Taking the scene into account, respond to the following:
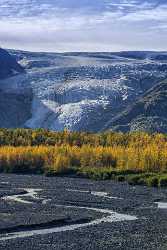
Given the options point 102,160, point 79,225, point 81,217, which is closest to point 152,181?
point 102,160

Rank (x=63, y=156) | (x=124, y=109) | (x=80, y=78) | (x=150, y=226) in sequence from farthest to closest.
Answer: (x=80, y=78)
(x=124, y=109)
(x=63, y=156)
(x=150, y=226)

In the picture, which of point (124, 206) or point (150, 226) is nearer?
point (150, 226)

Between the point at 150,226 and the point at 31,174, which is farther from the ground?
the point at 150,226

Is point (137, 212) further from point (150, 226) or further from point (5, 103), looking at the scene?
point (5, 103)

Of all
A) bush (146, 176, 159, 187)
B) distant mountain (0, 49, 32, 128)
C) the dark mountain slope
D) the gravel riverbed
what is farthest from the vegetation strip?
distant mountain (0, 49, 32, 128)

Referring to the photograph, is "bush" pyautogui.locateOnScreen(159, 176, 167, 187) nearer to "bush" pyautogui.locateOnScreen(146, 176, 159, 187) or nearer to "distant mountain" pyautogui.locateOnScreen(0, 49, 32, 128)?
"bush" pyautogui.locateOnScreen(146, 176, 159, 187)

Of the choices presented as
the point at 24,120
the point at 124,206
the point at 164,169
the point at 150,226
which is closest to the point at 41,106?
the point at 24,120

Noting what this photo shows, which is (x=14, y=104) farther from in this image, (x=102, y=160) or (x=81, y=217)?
(x=81, y=217)

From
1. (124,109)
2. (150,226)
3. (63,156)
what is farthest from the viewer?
(124,109)
